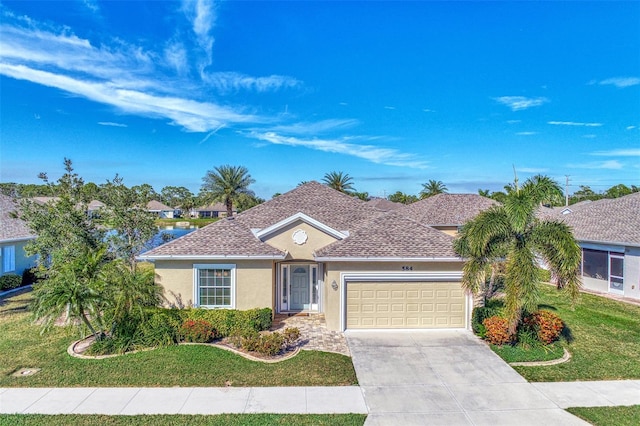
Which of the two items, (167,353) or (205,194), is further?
(205,194)

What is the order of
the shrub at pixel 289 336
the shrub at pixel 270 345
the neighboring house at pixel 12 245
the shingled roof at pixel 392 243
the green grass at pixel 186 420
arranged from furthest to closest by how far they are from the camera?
1. the neighboring house at pixel 12 245
2. the shingled roof at pixel 392 243
3. the shrub at pixel 289 336
4. the shrub at pixel 270 345
5. the green grass at pixel 186 420

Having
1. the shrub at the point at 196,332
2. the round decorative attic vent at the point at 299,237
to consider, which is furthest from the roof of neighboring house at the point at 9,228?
the round decorative attic vent at the point at 299,237

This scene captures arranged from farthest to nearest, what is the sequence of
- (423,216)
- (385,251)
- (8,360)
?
(423,216)
(385,251)
(8,360)

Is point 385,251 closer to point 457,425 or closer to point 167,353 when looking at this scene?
point 457,425

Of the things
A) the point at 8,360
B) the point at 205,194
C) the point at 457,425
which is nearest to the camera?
the point at 457,425

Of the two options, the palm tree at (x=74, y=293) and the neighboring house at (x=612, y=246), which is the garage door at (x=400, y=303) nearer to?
the palm tree at (x=74, y=293)

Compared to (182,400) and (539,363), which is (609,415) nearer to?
(539,363)

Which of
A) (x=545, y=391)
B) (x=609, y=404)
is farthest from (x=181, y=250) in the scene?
(x=609, y=404)

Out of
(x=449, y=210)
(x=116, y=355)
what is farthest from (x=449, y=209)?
(x=116, y=355)
